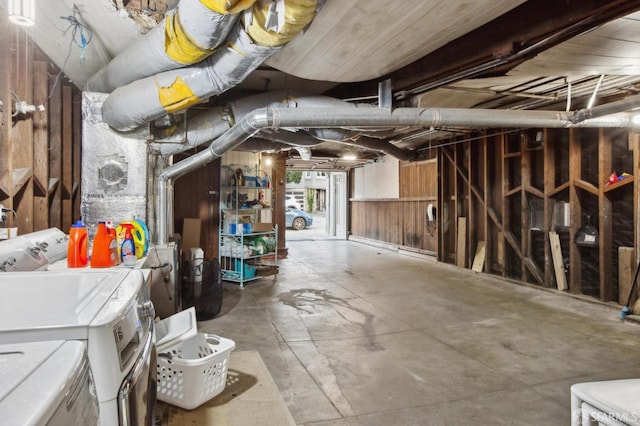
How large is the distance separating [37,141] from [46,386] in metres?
2.96

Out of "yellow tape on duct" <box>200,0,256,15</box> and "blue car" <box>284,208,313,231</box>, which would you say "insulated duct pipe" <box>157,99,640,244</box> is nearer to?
"yellow tape on duct" <box>200,0,256,15</box>

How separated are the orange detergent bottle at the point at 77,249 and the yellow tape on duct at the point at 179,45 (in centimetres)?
114

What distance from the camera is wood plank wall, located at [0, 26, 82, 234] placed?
2.27 m

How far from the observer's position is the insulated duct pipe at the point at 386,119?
296 cm

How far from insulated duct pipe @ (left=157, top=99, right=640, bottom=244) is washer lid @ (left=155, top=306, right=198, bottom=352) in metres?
1.48

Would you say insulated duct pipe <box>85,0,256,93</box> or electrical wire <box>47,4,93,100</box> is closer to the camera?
insulated duct pipe <box>85,0,256,93</box>

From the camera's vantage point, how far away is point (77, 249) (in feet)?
6.30

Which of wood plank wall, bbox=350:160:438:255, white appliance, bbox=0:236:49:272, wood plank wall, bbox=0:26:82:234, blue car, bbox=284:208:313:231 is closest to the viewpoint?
white appliance, bbox=0:236:49:272

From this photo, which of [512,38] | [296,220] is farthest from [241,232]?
[296,220]

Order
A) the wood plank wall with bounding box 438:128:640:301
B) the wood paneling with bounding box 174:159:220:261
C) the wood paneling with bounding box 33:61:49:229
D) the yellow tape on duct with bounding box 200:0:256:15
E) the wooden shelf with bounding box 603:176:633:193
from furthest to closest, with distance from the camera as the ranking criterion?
the wood paneling with bounding box 174:159:220:261 < the wood plank wall with bounding box 438:128:640:301 < the wooden shelf with bounding box 603:176:633:193 < the wood paneling with bounding box 33:61:49:229 < the yellow tape on duct with bounding box 200:0:256:15

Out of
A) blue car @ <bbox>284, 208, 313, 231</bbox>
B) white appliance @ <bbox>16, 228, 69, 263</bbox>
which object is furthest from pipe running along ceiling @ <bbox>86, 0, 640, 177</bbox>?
blue car @ <bbox>284, 208, 313, 231</bbox>

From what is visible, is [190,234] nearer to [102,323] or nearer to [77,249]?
[77,249]

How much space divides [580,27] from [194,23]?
1965 millimetres

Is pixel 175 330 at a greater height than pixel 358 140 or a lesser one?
lesser
